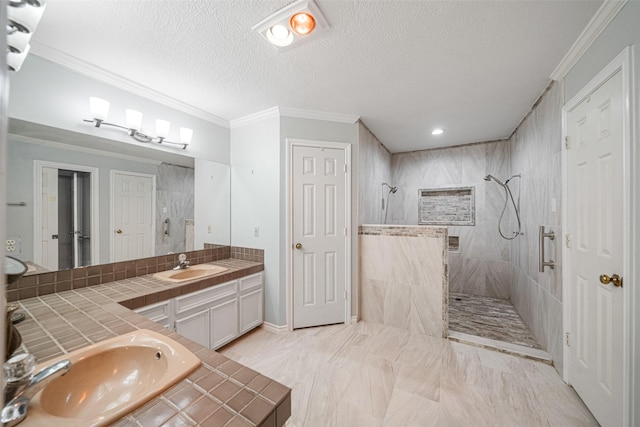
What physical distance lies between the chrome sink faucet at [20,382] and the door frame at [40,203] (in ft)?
4.65

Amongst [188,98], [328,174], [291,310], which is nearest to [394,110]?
[328,174]

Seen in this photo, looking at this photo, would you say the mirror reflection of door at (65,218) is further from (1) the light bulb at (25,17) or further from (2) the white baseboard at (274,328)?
(2) the white baseboard at (274,328)

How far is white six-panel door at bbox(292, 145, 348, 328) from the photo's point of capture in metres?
2.60

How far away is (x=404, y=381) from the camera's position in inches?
72.1

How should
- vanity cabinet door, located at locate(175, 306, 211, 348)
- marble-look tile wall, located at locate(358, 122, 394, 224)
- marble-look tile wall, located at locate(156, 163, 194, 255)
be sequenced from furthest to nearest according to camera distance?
marble-look tile wall, located at locate(358, 122, 394, 224), marble-look tile wall, located at locate(156, 163, 194, 255), vanity cabinet door, located at locate(175, 306, 211, 348)

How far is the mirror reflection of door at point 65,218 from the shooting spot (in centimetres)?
163

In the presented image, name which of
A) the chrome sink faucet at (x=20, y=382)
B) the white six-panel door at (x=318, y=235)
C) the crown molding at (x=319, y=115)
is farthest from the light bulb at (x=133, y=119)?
the chrome sink faucet at (x=20, y=382)

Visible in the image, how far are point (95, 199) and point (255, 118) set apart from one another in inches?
64.4

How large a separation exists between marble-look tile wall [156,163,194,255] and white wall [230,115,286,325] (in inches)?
19.8

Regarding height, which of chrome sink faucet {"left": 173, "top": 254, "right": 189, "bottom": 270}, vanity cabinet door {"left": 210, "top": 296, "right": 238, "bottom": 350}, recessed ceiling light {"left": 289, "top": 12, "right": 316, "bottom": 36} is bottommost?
vanity cabinet door {"left": 210, "top": 296, "right": 238, "bottom": 350}

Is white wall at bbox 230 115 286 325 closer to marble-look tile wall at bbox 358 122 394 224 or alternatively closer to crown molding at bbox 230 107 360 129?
crown molding at bbox 230 107 360 129

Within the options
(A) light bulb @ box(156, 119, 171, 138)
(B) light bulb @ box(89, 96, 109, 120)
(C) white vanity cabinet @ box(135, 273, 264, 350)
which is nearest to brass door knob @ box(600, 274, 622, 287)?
(C) white vanity cabinet @ box(135, 273, 264, 350)

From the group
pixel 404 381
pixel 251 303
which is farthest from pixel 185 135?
pixel 404 381

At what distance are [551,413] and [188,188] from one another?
342 centimetres
